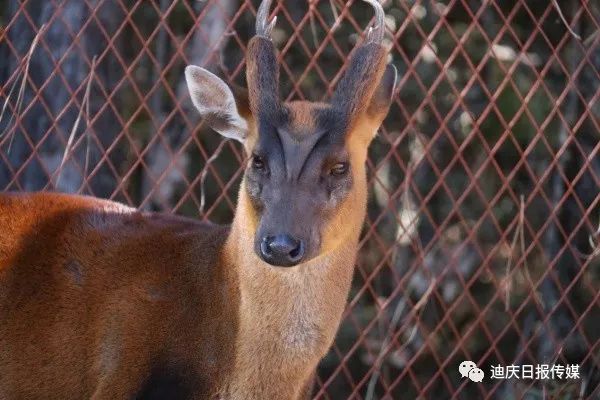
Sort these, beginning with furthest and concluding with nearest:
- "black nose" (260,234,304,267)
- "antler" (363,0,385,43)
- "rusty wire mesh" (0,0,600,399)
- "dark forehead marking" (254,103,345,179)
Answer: "rusty wire mesh" (0,0,600,399) < "antler" (363,0,385,43) < "dark forehead marking" (254,103,345,179) < "black nose" (260,234,304,267)

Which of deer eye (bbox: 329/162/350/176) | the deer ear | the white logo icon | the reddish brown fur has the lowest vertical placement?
the white logo icon

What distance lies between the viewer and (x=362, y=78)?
4.05m

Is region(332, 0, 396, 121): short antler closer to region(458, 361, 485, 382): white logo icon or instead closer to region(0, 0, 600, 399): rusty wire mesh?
region(0, 0, 600, 399): rusty wire mesh

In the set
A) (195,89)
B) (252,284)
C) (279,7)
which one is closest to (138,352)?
(252,284)

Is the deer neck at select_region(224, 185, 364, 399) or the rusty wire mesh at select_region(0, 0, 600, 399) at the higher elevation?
the deer neck at select_region(224, 185, 364, 399)

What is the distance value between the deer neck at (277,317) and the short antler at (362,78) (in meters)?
0.38

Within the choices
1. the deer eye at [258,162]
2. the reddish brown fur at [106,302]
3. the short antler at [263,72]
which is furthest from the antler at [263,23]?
the reddish brown fur at [106,302]

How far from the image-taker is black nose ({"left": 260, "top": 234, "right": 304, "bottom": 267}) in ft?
12.1

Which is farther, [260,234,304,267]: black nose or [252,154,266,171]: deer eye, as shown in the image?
[252,154,266,171]: deer eye

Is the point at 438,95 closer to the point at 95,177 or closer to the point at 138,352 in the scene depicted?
the point at 95,177

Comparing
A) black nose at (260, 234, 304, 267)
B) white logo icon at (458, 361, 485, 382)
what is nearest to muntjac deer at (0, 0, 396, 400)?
black nose at (260, 234, 304, 267)

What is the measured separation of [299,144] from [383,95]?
1.61ft

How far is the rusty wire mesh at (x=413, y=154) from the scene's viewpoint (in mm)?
5824

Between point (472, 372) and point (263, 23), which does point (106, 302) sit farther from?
point (472, 372)
